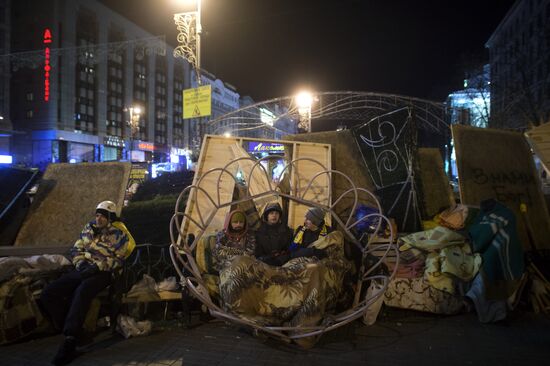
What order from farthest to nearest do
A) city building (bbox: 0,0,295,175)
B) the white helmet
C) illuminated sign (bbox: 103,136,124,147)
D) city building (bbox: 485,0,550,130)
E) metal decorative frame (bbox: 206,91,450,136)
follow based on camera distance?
1. illuminated sign (bbox: 103,136,124,147)
2. city building (bbox: 0,0,295,175)
3. city building (bbox: 485,0,550,130)
4. metal decorative frame (bbox: 206,91,450,136)
5. the white helmet

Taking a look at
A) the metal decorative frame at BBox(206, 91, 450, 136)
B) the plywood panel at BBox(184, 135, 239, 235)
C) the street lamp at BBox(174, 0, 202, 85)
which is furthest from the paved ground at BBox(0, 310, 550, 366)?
the metal decorative frame at BBox(206, 91, 450, 136)

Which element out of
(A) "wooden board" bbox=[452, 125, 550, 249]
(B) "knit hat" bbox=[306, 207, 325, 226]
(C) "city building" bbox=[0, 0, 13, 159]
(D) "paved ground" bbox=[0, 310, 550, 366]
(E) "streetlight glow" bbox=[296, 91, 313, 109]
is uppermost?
(C) "city building" bbox=[0, 0, 13, 159]

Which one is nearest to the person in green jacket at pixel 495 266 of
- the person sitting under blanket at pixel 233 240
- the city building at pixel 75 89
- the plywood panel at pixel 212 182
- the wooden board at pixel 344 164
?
the wooden board at pixel 344 164

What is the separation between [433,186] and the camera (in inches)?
297

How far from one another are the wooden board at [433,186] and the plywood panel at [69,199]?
558 centimetres

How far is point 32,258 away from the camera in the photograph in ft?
14.4

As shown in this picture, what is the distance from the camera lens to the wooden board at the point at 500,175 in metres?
6.23

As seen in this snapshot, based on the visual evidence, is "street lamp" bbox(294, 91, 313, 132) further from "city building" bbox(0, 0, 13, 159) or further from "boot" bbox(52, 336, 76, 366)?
"city building" bbox(0, 0, 13, 159)

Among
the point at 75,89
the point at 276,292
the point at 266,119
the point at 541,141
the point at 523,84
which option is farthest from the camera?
the point at 75,89

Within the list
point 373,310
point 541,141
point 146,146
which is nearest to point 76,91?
point 146,146

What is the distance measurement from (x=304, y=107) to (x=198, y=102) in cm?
479

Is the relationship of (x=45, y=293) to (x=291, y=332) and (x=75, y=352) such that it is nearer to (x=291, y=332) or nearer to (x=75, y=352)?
(x=75, y=352)

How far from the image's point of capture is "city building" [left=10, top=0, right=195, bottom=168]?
150 feet

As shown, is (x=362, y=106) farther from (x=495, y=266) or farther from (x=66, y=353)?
(x=66, y=353)
